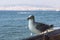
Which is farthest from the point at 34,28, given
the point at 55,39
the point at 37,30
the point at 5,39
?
the point at 55,39

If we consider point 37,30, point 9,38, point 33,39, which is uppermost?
point 33,39

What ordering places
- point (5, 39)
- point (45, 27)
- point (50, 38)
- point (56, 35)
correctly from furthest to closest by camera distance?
point (5, 39)
point (45, 27)
point (56, 35)
point (50, 38)

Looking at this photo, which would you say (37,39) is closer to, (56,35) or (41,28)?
(56,35)

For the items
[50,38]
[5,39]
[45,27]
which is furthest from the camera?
[5,39]

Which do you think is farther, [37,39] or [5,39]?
[5,39]

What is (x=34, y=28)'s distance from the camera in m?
15.3

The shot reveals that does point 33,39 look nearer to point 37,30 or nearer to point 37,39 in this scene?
point 37,39

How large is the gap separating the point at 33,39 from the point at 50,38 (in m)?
0.80

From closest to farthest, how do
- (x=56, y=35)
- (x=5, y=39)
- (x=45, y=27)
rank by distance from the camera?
(x=56, y=35) < (x=45, y=27) < (x=5, y=39)

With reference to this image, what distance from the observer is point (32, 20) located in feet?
52.6

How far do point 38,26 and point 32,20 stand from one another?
2.85 feet

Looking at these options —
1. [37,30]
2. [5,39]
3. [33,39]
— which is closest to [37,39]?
[33,39]

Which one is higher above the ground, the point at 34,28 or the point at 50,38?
the point at 50,38

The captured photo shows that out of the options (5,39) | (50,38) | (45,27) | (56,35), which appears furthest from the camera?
(5,39)
